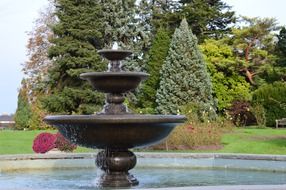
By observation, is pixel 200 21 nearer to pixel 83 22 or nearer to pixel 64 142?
pixel 83 22

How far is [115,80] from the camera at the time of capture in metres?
8.79

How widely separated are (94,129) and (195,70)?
106 ft

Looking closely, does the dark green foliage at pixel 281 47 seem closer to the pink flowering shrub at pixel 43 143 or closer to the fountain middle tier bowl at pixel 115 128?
the pink flowering shrub at pixel 43 143

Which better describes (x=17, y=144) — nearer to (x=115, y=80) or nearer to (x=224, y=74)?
(x=115, y=80)

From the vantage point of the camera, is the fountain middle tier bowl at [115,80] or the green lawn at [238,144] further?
the green lawn at [238,144]

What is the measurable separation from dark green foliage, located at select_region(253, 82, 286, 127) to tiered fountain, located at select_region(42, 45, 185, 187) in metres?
28.8

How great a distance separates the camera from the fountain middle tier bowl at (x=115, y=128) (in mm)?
8047

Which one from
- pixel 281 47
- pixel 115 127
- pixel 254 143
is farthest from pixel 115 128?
pixel 281 47

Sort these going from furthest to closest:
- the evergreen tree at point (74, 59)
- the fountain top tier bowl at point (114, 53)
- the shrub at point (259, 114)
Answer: the evergreen tree at point (74, 59) < the shrub at point (259, 114) < the fountain top tier bowl at point (114, 53)

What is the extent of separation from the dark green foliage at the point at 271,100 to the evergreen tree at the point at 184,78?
3.74m

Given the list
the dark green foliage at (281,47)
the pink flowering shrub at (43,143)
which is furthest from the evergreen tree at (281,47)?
the pink flowering shrub at (43,143)

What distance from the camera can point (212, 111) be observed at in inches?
1481

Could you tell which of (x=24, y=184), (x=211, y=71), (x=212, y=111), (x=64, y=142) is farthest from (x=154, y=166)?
(x=211, y=71)

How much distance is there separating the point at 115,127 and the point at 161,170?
191 inches
